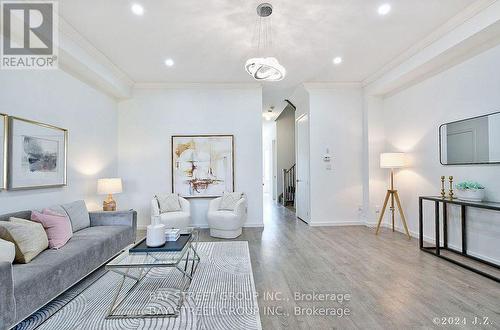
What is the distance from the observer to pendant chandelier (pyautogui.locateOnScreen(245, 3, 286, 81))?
2969 mm

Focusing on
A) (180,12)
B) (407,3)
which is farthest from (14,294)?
(407,3)

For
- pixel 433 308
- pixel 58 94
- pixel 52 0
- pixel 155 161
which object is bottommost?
pixel 433 308

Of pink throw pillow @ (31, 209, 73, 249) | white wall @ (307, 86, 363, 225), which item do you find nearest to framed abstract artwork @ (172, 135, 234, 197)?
white wall @ (307, 86, 363, 225)

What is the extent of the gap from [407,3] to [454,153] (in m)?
2.29

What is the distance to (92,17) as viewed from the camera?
3141 mm

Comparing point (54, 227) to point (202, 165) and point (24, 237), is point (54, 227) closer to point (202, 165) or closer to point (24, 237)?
point (24, 237)

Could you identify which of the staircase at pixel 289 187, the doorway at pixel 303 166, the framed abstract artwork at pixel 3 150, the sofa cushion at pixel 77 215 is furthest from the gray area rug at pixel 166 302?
the staircase at pixel 289 187

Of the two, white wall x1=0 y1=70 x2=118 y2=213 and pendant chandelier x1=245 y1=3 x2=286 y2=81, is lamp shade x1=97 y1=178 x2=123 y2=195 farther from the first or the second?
pendant chandelier x1=245 y1=3 x2=286 y2=81

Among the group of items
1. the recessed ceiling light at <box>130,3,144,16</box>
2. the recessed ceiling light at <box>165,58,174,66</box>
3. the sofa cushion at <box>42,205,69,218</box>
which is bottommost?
the sofa cushion at <box>42,205,69,218</box>

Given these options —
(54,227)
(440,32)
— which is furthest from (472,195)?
(54,227)

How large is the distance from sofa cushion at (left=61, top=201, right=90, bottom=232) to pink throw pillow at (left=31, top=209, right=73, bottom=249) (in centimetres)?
49

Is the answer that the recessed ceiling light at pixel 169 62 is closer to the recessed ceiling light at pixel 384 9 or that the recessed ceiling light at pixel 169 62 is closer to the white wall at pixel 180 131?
the white wall at pixel 180 131

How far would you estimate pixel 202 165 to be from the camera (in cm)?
554

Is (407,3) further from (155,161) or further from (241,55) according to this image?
(155,161)
